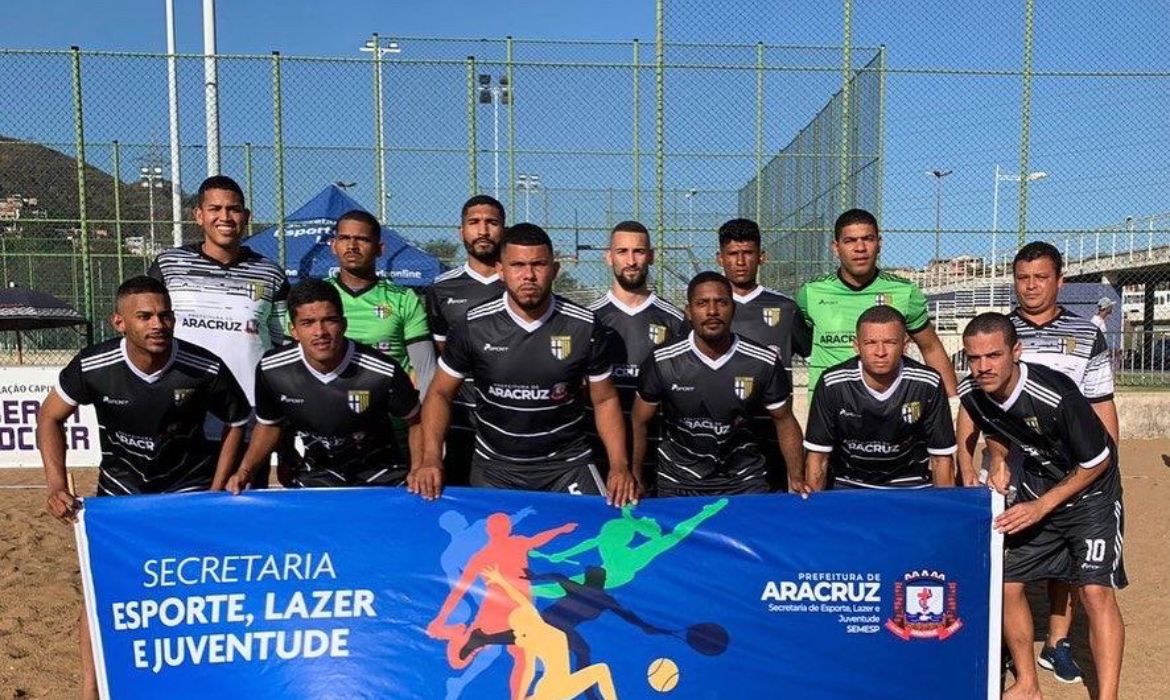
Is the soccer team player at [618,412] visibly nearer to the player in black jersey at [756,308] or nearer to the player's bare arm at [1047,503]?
the player's bare arm at [1047,503]

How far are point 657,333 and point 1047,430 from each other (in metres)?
2.01

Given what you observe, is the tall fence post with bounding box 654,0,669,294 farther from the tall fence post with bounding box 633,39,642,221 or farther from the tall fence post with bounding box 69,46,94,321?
the tall fence post with bounding box 69,46,94,321

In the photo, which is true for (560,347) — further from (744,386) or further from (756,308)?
(756,308)

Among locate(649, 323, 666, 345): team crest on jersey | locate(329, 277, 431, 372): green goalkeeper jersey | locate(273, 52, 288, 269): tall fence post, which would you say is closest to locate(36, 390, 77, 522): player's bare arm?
locate(329, 277, 431, 372): green goalkeeper jersey

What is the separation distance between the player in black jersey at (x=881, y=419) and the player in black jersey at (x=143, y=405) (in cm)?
284

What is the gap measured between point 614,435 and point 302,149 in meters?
8.82

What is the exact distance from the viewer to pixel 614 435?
4293 millimetres

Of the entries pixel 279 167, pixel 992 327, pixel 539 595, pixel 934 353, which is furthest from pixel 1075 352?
pixel 279 167

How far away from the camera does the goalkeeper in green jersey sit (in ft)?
17.1

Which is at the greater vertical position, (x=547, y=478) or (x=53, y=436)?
(x=53, y=436)

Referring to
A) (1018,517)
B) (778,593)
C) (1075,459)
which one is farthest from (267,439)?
(1075,459)

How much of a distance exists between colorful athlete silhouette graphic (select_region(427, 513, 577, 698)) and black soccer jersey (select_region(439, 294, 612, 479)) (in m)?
0.48

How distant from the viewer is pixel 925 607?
12.9ft

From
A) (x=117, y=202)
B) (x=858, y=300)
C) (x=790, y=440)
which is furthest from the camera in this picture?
(x=117, y=202)
